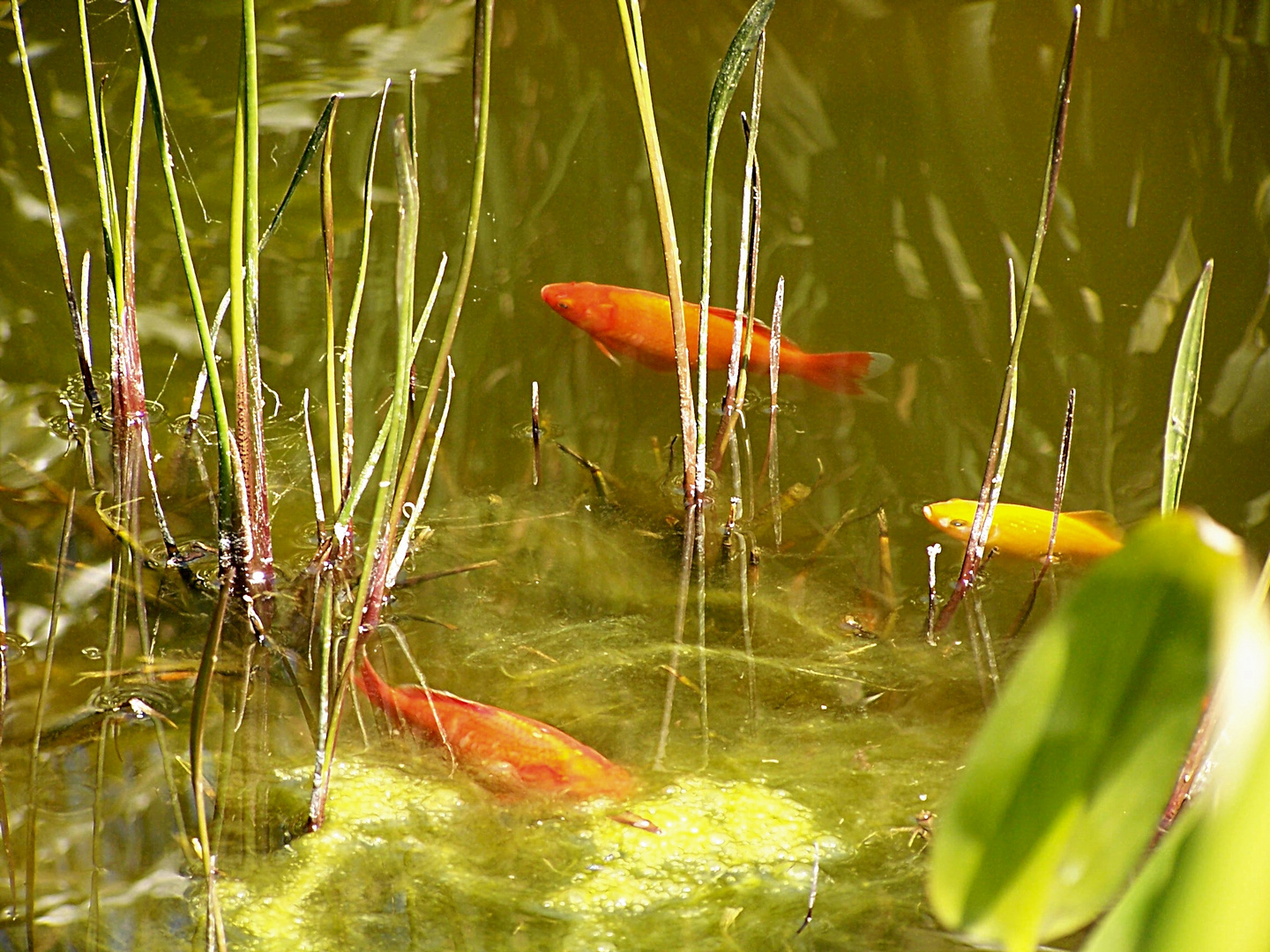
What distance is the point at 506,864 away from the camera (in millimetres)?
942

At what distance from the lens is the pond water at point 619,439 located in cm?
94

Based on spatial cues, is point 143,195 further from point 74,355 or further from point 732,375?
point 732,375

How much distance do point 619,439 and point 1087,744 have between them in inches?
50.8

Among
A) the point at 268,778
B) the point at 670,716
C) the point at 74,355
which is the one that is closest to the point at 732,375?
the point at 670,716

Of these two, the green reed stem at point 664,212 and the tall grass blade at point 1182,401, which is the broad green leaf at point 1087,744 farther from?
the green reed stem at point 664,212

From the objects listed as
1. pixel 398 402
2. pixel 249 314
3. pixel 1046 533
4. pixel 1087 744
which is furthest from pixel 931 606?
pixel 1087 744

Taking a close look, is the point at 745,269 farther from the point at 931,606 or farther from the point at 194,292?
the point at 194,292

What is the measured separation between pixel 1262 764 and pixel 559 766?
2.70 feet

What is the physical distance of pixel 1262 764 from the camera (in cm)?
25

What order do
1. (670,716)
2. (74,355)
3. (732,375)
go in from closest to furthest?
1. (670,716)
2. (732,375)
3. (74,355)

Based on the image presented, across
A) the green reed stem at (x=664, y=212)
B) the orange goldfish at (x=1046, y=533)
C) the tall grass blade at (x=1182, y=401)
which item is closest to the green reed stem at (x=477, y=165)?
the green reed stem at (x=664, y=212)

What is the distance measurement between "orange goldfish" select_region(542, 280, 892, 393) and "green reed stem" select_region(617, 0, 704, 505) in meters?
0.35

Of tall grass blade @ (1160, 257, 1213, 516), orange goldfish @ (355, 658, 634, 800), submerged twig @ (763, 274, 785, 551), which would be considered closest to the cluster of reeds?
orange goldfish @ (355, 658, 634, 800)

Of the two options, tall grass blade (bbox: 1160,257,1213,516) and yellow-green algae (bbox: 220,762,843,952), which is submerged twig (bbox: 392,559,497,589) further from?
tall grass blade (bbox: 1160,257,1213,516)
